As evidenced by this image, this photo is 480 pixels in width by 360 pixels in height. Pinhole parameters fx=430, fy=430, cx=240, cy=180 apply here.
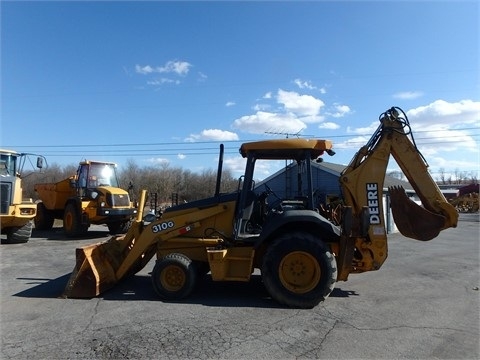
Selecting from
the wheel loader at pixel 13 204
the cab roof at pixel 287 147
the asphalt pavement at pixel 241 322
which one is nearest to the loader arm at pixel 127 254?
the asphalt pavement at pixel 241 322

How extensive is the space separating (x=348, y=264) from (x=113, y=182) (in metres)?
12.7

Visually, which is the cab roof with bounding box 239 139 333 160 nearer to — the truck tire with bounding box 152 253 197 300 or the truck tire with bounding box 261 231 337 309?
the truck tire with bounding box 261 231 337 309

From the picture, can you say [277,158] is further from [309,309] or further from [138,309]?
[138,309]

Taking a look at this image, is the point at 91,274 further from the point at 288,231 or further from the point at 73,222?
the point at 73,222

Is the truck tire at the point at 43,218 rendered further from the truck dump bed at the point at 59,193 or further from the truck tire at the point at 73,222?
the truck tire at the point at 73,222

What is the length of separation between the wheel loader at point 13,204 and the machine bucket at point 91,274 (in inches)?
293

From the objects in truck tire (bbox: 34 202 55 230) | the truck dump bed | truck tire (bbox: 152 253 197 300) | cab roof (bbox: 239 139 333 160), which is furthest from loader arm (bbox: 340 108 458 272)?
truck tire (bbox: 34 202 55 230)

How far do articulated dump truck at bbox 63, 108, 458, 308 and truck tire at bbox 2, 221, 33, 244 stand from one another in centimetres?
793

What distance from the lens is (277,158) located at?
7.29 meters

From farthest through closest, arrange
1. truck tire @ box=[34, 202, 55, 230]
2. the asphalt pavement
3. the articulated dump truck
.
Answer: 1. truck tire @ box=[34, 202, 55, 230]
2. the articulated dump truck
3. the asphalt pavement

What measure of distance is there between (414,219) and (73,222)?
494 inches

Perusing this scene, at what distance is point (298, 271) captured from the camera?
6316mm

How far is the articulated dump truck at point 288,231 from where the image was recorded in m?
6.32

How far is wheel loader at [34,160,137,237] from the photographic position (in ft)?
50.9
